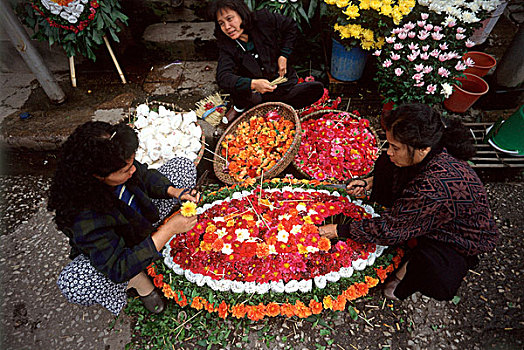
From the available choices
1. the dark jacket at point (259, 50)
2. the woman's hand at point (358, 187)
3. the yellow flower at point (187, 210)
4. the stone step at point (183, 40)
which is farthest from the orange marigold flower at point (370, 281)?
the stone step at point (183, 40)

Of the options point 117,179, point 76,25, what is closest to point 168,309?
point 117,179

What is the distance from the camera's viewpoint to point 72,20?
9.82 feet

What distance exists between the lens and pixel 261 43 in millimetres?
2705

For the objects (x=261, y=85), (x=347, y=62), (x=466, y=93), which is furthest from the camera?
(x=347, y=62)

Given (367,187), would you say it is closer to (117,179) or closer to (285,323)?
(285,323)

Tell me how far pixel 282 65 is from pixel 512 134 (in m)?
2.24

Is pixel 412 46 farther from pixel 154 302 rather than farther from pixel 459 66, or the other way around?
pixel 154 302

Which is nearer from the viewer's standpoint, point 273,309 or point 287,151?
point 273,309

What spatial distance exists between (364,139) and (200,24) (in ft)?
9.30

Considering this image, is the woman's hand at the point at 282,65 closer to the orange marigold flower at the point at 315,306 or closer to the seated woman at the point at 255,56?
the seated woman at the point at 255,56

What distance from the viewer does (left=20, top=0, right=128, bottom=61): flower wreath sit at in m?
2.92

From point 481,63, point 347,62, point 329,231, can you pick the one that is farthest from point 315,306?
point 481,63

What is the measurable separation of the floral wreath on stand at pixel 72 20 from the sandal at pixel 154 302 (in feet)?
8.78

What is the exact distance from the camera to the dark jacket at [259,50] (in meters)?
2.66
